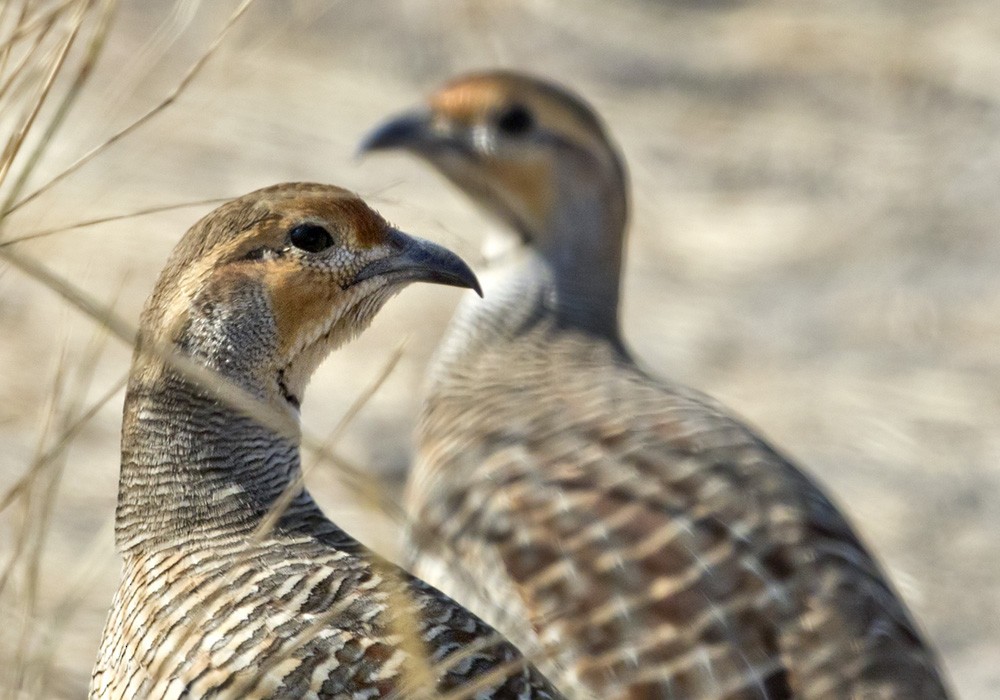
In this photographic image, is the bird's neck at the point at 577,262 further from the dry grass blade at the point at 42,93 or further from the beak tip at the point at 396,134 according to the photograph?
the dry grass blade at the point at 42,93

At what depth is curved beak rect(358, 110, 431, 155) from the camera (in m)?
5.52

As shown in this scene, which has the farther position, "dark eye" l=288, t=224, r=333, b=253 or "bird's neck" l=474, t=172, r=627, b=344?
"bird's neck" l=474, t=172, r=627, b=344

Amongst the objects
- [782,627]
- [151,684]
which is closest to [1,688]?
[151,684]

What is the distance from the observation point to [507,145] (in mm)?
5512

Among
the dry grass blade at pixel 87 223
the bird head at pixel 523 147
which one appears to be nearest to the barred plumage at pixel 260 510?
the dry grass blade at pixel 87 223

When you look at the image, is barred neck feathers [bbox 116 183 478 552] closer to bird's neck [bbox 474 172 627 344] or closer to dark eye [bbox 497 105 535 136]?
bird's neck [bbox 474 172 627 344]

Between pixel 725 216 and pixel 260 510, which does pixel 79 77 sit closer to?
pixel 260 510

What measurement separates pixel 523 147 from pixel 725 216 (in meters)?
3.91

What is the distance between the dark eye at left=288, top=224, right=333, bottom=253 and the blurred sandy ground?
245 centimetres

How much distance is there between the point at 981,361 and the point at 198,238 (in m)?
5.60

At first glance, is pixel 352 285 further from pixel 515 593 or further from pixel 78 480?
pixel 78 480

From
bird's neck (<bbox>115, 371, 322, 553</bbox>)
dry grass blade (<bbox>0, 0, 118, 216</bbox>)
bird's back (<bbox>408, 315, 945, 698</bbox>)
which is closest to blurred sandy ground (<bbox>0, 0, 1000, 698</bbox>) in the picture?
bird's back (<bbox>408, 315, 945, 698</bbox>)

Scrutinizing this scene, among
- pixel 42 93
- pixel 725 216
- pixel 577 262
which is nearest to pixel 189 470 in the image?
pixel 42 93

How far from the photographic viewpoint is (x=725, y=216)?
9.19m
